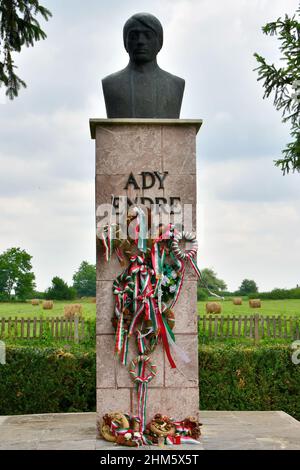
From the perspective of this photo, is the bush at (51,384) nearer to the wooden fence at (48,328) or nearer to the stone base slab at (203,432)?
the stone base slab at (203,432)

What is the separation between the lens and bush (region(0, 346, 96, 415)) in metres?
7.29

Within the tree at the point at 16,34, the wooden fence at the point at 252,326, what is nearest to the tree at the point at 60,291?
the wooden fence at the point at 252,326

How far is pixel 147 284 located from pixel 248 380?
9.67 feet

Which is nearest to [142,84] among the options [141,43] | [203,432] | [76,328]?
[141,43]

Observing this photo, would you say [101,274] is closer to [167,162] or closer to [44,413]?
[167,162]

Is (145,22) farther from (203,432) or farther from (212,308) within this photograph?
(212,308)

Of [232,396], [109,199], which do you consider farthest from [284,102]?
[109,199]

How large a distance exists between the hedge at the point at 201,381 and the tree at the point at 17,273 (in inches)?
753

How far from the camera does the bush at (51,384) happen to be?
7289 millimetres

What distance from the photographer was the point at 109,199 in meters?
5.32

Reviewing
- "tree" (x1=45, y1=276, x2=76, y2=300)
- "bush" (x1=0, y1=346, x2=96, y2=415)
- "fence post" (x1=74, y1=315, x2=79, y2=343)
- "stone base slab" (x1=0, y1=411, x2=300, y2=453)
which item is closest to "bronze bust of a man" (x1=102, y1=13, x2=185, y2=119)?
"stone base slab" (x1=0, y1=411, x2=300, y2=453)

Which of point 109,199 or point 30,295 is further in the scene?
point 30,295

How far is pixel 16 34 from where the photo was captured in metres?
10.2

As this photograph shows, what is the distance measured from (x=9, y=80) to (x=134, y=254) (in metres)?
6.29
